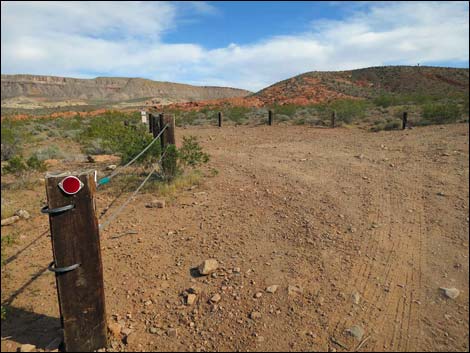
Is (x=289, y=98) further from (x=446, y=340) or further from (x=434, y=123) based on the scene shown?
(x=446, y=340)

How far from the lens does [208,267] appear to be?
301cm

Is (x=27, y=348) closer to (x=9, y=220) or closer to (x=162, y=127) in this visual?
(x=9, y=220)

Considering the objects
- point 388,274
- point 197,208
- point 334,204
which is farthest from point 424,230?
point 197,208

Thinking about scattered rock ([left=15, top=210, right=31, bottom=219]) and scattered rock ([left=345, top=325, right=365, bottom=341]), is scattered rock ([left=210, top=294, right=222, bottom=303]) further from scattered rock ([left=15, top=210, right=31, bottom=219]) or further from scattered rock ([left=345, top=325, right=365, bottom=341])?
scattered rock ([left=15, top=210, right=31, bottom=219])

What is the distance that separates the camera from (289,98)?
135 ft

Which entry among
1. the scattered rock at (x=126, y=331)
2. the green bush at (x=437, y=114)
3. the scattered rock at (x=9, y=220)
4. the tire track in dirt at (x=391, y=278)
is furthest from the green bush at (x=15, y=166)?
the green bush at (x=437, y=114)

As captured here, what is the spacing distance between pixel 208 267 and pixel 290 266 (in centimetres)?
73

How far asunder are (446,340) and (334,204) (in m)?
2.28

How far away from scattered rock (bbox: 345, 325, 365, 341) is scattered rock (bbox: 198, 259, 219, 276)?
4.10 feet

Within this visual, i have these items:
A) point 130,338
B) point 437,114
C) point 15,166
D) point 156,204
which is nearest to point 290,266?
point 130,338

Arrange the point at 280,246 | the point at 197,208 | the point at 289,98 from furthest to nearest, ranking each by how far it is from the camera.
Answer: the point at 289,98 < the point at 197,208 < the point at 280,246

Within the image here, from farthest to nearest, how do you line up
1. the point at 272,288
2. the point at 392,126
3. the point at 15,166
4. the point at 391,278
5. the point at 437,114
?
the point at 392,126 → the point at 437,114 → the point at 15,166 → the point at 272,288 → the point at 391,278

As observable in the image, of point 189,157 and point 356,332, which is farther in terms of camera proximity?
point 189,157

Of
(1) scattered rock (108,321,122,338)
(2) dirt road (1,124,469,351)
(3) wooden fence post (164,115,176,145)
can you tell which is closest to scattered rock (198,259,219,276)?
(2) dirt road (1,124,469,351)
